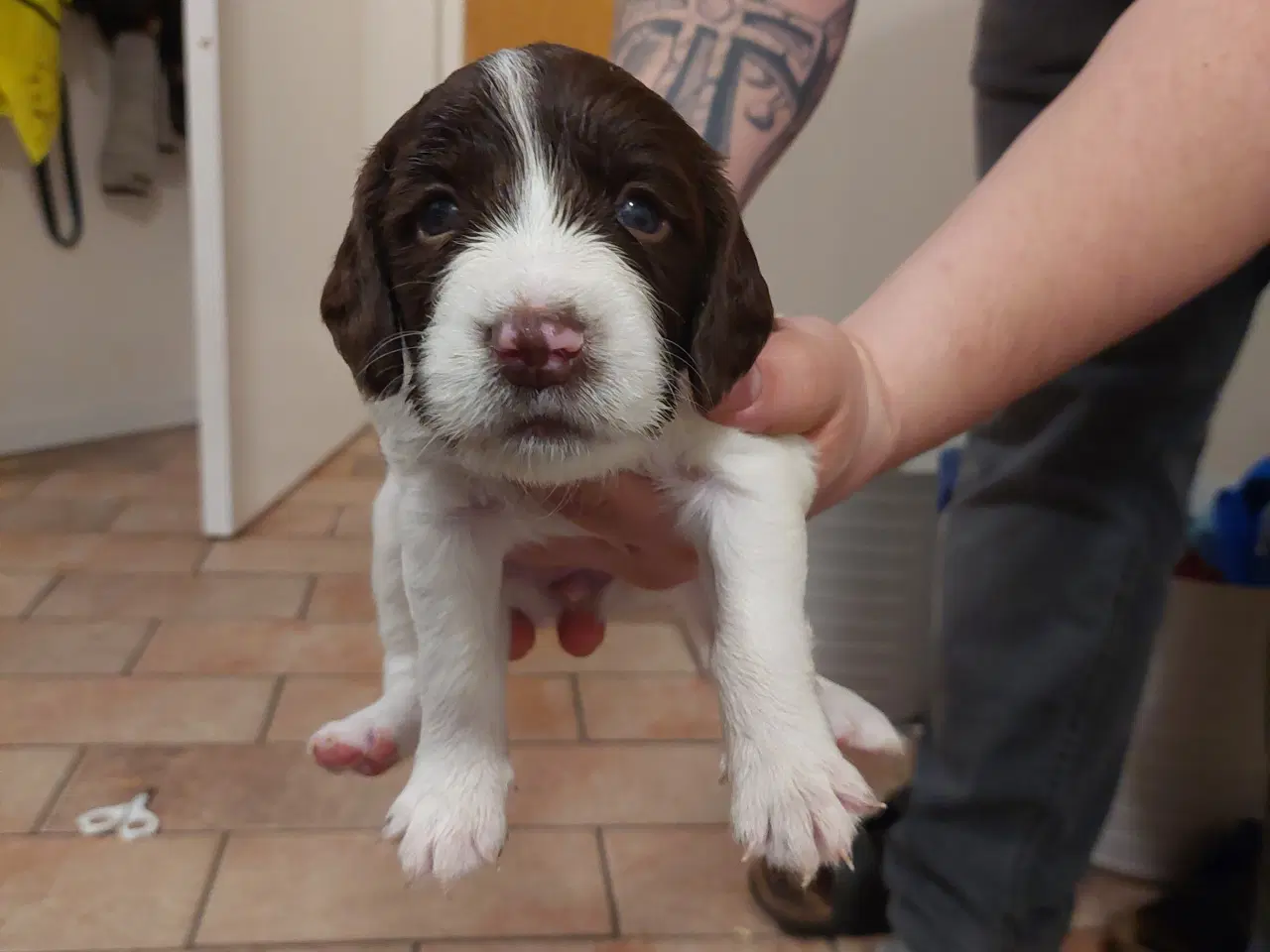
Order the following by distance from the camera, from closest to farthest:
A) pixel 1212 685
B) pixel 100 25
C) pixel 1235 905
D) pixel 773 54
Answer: pixel 773 54
pixel 1235 905
pixel 1212 685
pixel 100 25

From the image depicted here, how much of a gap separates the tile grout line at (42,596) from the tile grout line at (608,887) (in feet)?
6.15

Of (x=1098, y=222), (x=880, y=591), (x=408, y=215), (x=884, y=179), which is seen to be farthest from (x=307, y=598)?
(x=1098, y=222)

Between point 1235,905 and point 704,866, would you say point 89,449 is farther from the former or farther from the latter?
point 1235,905

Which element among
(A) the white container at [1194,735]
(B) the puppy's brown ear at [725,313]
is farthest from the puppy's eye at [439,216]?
(A) the white container at [1194,735]

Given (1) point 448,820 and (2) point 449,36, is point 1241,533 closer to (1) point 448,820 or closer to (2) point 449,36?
(1) point 448,820

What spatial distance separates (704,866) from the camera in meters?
2.23

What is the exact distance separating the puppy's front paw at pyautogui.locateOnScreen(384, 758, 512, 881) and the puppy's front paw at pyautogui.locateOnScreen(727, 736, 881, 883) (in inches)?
11.2

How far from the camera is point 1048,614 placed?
5.55ft

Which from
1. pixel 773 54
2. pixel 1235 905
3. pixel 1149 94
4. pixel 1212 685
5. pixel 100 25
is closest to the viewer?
pixel 1149 94

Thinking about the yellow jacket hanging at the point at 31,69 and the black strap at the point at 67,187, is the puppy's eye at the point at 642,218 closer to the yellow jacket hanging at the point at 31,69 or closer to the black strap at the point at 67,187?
the yellow jacket hanging at the point at 31,69

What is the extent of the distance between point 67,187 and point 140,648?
2711 millimetres

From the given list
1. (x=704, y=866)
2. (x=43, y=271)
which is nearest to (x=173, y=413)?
(x=43, y=271)

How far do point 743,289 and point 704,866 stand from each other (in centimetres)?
152

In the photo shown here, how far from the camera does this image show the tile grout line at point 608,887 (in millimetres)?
2051
